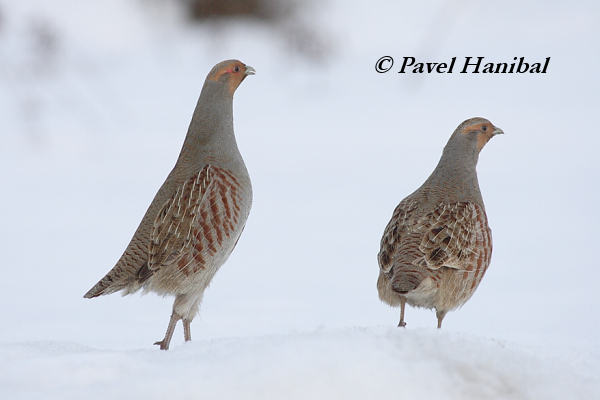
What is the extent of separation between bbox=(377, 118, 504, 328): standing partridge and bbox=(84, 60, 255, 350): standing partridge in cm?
75

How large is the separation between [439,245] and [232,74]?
1325mm

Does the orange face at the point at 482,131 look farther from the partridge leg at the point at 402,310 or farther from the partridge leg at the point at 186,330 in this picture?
the partridge leg at the point at 186,330

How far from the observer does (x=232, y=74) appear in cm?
329

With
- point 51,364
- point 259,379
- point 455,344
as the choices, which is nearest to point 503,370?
point 455,344

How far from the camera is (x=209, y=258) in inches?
114

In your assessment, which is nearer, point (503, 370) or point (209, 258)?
point (503, 370)

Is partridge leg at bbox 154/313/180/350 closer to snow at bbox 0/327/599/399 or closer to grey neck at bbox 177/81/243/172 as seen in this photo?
grey neck at bbox 177/81/243/172

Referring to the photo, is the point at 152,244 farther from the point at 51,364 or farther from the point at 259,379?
the point at 259,379

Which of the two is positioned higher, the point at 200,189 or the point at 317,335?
the point at 200,189

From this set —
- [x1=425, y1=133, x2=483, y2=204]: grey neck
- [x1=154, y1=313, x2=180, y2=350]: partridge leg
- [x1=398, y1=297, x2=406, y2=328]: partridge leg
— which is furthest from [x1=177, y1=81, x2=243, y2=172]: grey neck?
[x1=425, y1=133, x2=483, y2=204]: grey neck

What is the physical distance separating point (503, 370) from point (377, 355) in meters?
0.29

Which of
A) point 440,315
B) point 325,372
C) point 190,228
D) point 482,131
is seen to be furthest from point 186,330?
point 482,131

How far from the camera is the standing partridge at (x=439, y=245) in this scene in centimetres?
300

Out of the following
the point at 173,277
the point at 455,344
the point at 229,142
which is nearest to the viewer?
the point at 455,344
